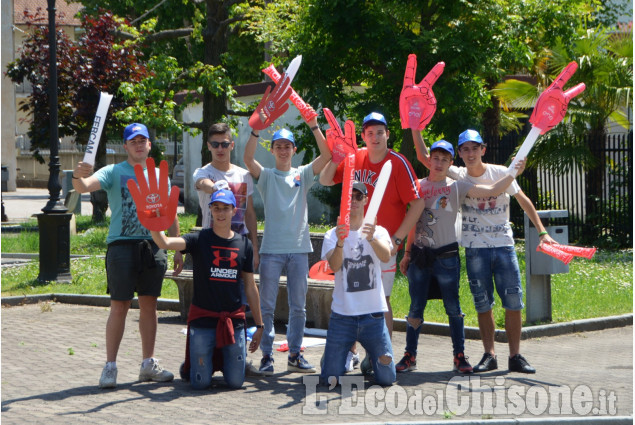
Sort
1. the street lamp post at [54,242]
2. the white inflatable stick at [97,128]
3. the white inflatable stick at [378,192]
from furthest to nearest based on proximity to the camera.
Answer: the street lamp post at [54,242], the white inflatable stick at [97,128], the white inflatable stick at [378,192]

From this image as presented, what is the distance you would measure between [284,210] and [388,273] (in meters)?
0.99

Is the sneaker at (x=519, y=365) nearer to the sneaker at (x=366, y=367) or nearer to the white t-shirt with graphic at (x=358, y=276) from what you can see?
the sneaker at (x=366, y=367)

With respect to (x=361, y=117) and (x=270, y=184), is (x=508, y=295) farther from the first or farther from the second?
(x=361, y=117)

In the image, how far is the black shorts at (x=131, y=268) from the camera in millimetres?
6938

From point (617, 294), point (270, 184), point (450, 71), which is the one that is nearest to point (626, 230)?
point (450, 71)

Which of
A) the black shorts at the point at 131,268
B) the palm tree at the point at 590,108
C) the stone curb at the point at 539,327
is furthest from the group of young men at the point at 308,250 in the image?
the palm tree at the point at 590,108

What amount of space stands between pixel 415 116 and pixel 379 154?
1.79ft

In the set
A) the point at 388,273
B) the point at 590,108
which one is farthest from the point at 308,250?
the point at 590,108

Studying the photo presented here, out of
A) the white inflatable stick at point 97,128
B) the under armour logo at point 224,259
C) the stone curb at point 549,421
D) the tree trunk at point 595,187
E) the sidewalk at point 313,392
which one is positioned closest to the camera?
the stone curb at point 549,421

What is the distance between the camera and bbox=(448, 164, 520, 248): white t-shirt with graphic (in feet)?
24.1

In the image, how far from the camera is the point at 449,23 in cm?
1579

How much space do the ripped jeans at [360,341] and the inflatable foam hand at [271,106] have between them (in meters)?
1.62

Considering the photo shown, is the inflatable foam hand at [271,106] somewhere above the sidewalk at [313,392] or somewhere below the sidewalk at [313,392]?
above

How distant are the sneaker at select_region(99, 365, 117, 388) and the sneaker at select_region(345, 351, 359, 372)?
184cm
